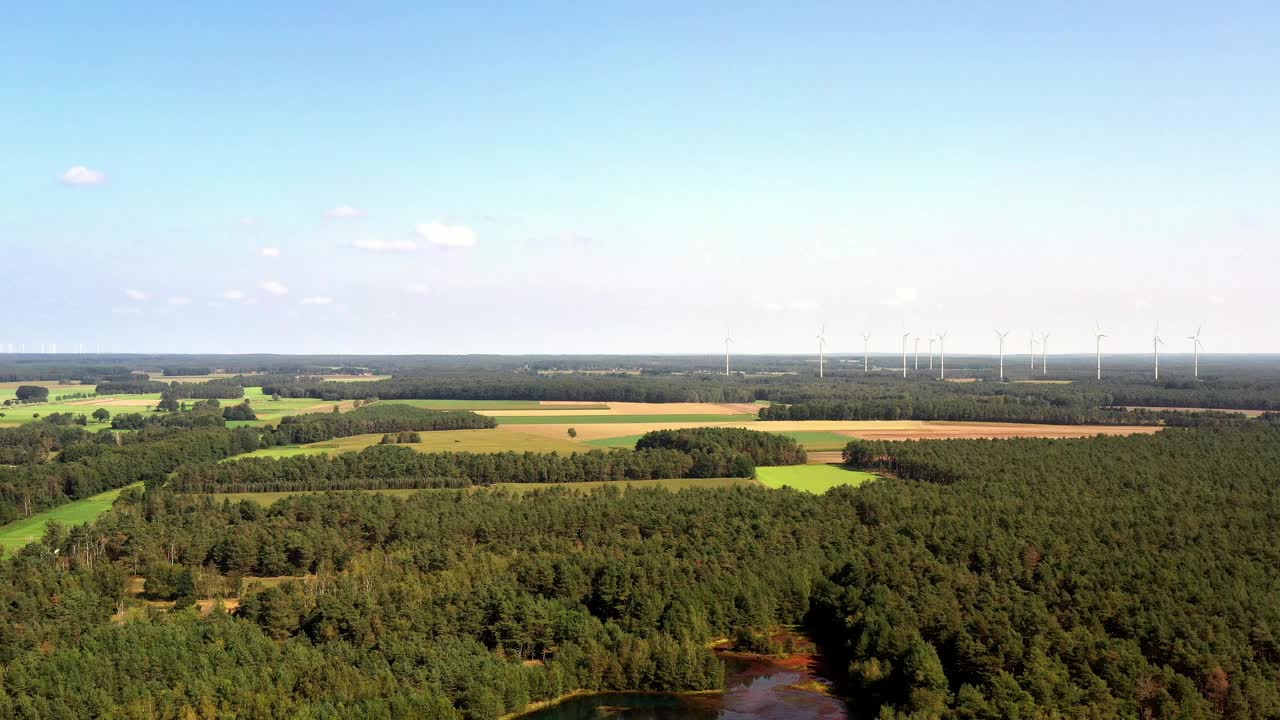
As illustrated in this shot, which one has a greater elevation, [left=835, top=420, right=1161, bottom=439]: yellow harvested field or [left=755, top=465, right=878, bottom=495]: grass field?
[left=835, top=420, right=1161, bottom=439]: yellow harvested field

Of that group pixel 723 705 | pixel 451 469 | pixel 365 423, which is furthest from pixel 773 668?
pixel 365 423

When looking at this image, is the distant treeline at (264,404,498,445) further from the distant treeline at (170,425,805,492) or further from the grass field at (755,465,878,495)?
the grass field at (755,465,878,495)

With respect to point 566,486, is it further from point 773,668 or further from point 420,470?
point 773,668

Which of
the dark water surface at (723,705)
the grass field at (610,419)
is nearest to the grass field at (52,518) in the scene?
the dark water surface at (723,705)

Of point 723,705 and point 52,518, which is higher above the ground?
point 52,518

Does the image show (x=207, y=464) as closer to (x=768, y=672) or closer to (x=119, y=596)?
(x=119, y=596)

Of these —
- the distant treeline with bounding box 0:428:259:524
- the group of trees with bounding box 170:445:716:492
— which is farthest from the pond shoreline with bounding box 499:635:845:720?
the distant treeline with bounding box 0:428:259:524
